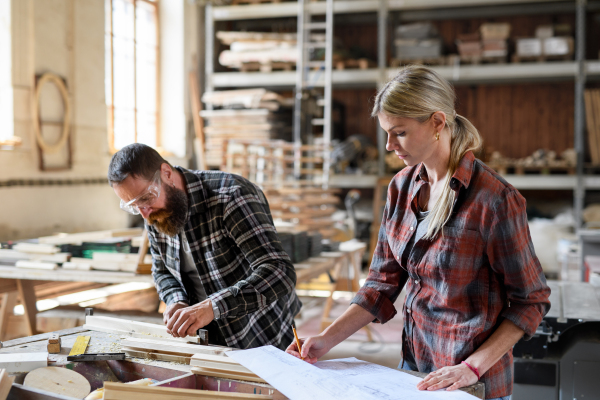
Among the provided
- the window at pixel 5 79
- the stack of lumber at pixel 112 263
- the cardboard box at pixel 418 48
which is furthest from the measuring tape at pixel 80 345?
the cardboard box at pixel 418 48

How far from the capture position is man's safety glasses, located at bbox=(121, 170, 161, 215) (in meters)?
2.16

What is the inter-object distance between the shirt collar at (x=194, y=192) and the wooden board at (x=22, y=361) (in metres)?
0.80

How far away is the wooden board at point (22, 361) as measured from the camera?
173 cm

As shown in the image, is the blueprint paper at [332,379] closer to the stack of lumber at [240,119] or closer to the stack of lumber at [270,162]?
the stack of lumber at [270,162]

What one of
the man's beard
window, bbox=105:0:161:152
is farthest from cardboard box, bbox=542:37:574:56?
the man's beard

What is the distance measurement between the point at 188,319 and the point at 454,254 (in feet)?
3.16

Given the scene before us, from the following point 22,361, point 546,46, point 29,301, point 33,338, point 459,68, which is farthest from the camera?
point 459,68

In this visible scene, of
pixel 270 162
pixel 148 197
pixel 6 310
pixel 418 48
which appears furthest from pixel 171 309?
pixel 418 48

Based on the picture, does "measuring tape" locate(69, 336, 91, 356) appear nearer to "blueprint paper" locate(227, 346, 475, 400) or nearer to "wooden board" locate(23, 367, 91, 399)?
"wooden board" locate(23, 367, 91, 399)

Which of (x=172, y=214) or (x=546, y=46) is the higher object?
(x=546, y=46)

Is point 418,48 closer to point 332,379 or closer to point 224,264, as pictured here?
point 224,264

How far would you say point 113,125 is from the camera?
8227 millimetres

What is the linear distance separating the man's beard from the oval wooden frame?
472 cm

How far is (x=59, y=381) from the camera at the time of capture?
169 centimetres
